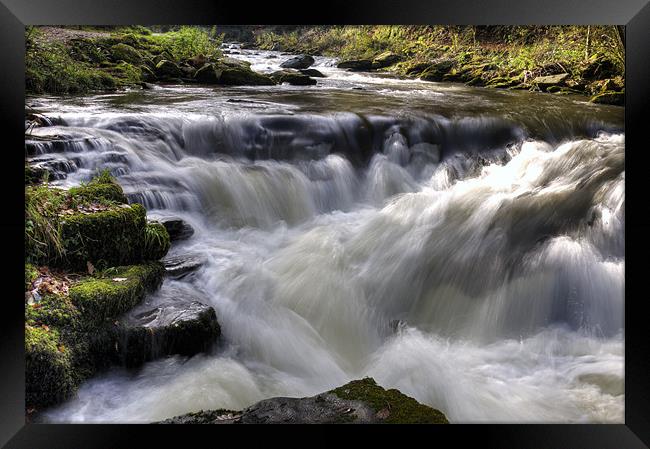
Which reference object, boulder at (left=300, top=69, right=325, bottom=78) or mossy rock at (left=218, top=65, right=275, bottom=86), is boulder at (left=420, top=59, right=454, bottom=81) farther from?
mossy rock at (left=218, top=65, right=275, bottom=86)

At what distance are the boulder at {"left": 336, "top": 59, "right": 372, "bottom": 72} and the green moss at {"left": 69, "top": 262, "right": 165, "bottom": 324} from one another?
5.85ft

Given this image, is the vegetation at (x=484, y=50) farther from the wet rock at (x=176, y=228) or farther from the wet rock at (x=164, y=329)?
the wet rock at (x=164, y=329)

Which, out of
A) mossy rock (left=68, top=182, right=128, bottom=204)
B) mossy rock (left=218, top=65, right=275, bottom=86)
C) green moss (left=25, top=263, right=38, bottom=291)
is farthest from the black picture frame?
mossy rock (left=218, top=65, right=275, bottom=86)

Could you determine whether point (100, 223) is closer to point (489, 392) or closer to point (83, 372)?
point (83, 372)

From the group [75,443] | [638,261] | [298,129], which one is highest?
[298,129]

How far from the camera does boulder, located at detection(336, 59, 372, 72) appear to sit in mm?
3393

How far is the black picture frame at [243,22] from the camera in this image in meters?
2.69

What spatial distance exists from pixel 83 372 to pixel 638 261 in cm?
304

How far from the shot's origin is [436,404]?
2.80 m

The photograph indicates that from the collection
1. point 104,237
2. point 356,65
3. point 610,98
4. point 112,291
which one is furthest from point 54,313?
point 610,98

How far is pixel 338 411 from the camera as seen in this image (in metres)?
2.67

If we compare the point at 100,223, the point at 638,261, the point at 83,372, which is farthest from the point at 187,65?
the point at 638,261

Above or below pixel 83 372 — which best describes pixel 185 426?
below

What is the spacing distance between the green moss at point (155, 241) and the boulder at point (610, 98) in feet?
9.11
